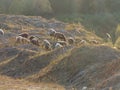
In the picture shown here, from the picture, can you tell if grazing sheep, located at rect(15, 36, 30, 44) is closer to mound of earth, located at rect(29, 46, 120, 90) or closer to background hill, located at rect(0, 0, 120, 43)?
mound of earth, located at rect(29, 46, 120, 90)

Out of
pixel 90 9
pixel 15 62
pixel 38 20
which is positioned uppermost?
pixel 15 62

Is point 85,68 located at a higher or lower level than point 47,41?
higher

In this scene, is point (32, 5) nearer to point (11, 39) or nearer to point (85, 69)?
point (11, 39)

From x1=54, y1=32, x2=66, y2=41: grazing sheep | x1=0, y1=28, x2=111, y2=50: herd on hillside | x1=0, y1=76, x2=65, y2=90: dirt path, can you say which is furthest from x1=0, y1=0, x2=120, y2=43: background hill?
x1=0, y1=76, x2=65, y2=90: dirt path

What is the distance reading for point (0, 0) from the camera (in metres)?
51.8

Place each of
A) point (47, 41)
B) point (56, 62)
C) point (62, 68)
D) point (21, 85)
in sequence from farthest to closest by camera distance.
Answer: point (47, 41)
point (56, 62)
point (62, 68)
point (21, 85)

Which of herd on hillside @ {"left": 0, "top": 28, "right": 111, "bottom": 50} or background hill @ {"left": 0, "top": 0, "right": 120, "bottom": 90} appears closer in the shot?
background hill @ {"left": 0, "top": 0, "right": 120, "bottom": 90}

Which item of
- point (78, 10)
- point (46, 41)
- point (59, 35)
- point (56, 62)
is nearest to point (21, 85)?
point (56, 62)

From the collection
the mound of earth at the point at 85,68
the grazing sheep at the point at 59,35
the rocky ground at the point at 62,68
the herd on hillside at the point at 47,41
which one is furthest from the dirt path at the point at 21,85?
the grazing sheep at the point at 59,35

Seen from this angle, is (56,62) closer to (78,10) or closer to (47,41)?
(47,41)

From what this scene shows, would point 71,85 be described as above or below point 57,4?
above

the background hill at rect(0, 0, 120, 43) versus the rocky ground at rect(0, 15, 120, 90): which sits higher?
the rocky ground at rect(0, 15, 120, 90)

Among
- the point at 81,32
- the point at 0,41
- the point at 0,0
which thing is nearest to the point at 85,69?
the point at 0,41

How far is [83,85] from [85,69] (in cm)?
156
